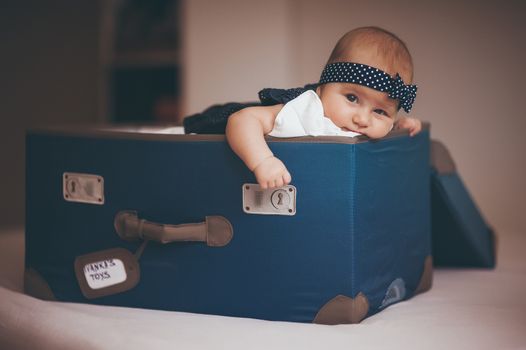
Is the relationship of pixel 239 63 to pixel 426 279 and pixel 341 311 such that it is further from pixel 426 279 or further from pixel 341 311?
pixel 341 311

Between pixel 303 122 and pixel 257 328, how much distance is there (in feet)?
1.13

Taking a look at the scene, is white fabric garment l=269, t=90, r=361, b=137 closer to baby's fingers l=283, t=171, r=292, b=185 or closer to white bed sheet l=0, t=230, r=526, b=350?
baby's fingers l=283, t=171, r=292, b=185

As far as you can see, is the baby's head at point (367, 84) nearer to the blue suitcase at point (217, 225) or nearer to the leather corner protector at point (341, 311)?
the blue suitcase at point (217, 225)

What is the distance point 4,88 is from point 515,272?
84.3 inches

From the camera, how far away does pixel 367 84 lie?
1147 mm

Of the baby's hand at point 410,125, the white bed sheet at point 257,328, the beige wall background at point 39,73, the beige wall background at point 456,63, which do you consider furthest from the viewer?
the beige wall background at point 39,73

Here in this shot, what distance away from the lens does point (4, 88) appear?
281 cm

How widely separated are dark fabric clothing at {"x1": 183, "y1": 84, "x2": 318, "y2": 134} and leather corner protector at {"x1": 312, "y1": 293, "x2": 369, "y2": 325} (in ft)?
1.14

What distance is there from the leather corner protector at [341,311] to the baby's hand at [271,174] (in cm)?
21

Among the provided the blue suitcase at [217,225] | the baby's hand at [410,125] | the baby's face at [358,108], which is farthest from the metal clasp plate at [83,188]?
the baby's hand at [410,125]

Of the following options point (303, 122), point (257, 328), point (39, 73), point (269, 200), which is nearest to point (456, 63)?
A: point (303, 122)

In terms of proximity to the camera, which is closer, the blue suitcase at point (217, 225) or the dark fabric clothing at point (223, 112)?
the blue suitcase at point (217, 225)

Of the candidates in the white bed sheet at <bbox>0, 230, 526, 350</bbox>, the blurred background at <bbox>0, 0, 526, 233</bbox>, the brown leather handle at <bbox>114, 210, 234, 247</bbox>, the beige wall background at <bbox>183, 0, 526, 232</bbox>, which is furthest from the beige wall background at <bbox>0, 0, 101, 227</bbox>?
the brown leather handle at <bbox>114, 210, 234, 247</bbox>

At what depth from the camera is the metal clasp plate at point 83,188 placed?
3.97 ft
